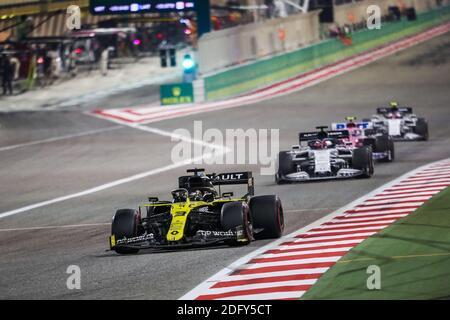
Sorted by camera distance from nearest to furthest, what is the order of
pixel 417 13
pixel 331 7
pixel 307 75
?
pixel 307 75
pixel 331 7
pixel 417 13

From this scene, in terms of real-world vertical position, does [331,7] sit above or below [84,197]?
above

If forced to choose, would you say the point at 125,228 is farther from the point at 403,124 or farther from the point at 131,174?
the point at 403,124

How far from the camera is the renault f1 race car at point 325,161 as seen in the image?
28.1 meters

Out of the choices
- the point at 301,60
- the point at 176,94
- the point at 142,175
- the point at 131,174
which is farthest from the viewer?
the point at 301,60

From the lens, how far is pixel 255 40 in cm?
5866

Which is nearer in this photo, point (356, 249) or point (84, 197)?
point (356, 249)

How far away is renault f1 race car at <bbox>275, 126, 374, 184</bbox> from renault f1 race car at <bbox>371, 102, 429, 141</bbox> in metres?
8.60

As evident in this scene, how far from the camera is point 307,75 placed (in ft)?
196

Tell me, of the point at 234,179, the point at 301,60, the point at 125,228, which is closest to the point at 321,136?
the point at 234,179

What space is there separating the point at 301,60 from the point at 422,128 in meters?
23.0

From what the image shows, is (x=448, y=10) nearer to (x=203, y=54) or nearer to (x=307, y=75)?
(x=307, y=75)
